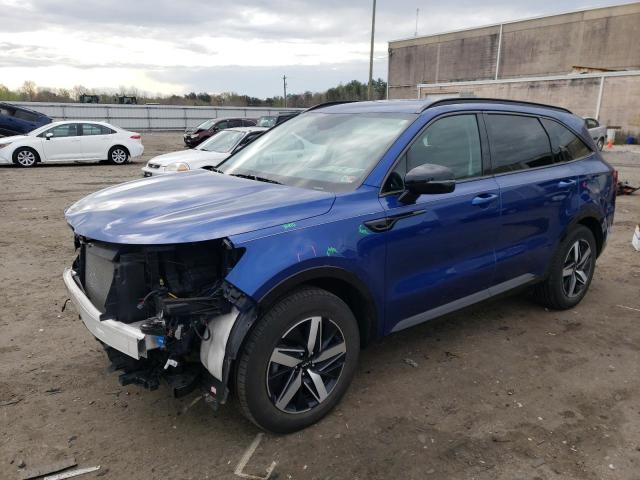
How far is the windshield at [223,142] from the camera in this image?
1162 centimetres

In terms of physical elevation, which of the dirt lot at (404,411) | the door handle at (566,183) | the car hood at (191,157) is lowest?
the dirt lot at (404,411)

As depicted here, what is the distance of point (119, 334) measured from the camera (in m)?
2.57

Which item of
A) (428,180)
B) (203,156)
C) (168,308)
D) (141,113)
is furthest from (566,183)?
(141,113)

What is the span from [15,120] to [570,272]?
20.5m

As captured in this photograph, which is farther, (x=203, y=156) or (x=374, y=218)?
(x=203, y=156)

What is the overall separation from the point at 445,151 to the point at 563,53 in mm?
48404

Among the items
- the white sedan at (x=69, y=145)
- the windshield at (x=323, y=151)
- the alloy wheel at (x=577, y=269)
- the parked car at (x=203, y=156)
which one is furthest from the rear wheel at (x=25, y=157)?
the alloy wheel at (x=577, y=269)

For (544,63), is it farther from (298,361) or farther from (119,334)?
(119,334)

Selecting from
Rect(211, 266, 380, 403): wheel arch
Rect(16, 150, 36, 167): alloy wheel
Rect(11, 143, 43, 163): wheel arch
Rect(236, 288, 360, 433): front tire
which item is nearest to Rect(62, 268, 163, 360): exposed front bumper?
Rect(211, 266, 380, 403): wheel arch

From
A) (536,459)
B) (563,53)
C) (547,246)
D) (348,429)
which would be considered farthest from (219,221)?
(563,53)

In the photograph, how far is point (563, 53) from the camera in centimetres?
4450

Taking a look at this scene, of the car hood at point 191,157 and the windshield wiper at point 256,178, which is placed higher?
→ the windshield wiper at point 256,178

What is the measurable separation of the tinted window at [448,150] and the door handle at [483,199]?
17cm

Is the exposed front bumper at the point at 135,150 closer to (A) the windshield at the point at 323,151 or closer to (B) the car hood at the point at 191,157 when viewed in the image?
(B) the car hood at the point at 191,157
